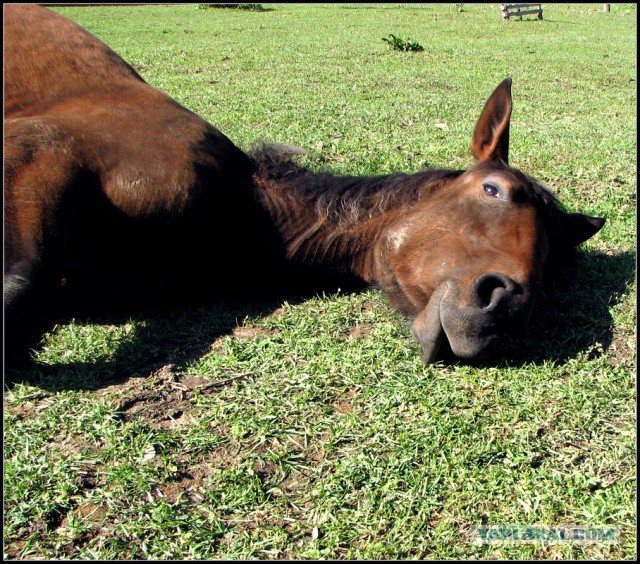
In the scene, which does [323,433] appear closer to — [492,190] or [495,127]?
[492,190]

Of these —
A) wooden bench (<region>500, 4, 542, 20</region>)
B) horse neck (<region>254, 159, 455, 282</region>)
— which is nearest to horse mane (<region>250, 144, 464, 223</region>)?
horse neck (<region>254, 159, 455, 282</region>)

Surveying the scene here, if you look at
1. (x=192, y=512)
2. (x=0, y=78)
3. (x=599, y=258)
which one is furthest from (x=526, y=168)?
(x=192, y=512)

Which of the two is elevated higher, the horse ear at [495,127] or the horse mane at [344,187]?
the horse ear at [495,127]

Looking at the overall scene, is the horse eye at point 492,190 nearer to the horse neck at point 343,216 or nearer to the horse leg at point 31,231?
the horse neck at point 343,216

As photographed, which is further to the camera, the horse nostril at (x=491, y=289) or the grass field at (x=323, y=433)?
the horse nostril at (x=491, y=289)

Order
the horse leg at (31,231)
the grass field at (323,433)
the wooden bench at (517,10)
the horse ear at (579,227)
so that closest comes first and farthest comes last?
the grass field at (323,433)
the horse leg at (31,231)
the horse ear at (579,227)
the wooden bench at (517,10)

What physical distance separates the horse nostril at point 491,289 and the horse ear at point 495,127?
1102mm

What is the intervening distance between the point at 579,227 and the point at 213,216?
220cm

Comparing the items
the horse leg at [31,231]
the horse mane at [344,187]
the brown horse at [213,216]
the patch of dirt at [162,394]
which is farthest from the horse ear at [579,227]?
the horse leg at [31,231]

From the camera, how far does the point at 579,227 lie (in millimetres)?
3928

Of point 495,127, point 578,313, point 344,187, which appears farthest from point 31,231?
point 578,313

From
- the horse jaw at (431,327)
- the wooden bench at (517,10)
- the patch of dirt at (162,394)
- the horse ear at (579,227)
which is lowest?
the patch of dirt at (162,394)

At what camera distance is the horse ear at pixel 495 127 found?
3850mm

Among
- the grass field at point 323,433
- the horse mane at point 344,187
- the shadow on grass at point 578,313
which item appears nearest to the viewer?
the grass field at point 323,433
